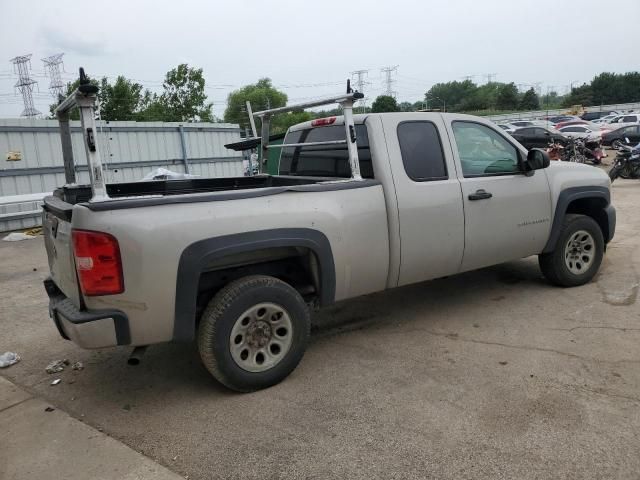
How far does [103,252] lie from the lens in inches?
117

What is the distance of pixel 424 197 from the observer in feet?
13.9

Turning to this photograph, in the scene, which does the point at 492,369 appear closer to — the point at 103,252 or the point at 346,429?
the point at 346,429

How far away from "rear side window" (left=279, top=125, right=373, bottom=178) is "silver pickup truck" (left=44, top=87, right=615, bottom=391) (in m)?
0.01

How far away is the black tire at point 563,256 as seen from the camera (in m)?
5.31

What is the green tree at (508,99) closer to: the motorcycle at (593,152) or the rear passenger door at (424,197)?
the motorcycle at (593,152)

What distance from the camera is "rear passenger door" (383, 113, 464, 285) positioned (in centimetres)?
414

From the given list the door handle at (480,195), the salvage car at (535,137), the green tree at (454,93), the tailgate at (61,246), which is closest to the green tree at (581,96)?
the green tree at (454,93)

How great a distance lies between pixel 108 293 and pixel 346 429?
→ 1603 mm

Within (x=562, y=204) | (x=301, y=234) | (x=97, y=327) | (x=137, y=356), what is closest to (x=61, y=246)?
(x=97, y=327)

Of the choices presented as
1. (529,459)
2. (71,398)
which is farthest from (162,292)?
(529,459)

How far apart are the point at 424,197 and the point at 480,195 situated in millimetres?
633

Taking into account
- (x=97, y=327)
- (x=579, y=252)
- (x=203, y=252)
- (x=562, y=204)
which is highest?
(x=203, y=252)

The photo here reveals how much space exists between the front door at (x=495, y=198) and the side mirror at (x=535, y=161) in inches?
3.1

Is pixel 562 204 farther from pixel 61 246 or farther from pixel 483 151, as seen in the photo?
pixel 61 246
